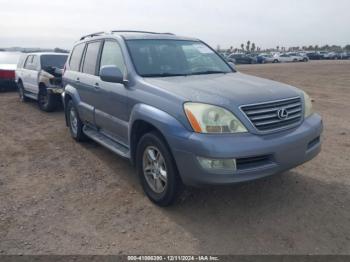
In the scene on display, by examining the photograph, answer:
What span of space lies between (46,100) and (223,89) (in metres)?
7.54

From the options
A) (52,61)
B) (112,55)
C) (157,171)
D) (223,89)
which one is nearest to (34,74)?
(52,61)

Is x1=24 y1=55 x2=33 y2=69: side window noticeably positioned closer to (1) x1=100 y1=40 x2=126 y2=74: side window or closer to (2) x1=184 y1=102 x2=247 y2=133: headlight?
(1) x1=100 y1=40 x2=126 y2=74: side window

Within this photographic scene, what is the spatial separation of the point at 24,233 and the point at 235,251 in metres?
2.05

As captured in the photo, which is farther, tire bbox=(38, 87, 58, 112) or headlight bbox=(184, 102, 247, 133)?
tire bbox=(38, 87, 58, 112)

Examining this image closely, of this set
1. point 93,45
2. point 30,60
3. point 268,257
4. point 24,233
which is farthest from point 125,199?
point 30,60

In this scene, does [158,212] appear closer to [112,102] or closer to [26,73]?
[112,102]

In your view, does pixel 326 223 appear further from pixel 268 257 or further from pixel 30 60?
pixel 30 60

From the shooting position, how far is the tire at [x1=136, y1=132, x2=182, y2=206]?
373cm

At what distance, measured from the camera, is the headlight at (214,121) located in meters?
3.43

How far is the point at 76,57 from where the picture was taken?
654cm

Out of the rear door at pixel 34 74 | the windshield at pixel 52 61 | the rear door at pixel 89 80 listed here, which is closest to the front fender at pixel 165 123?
the rear door at pixel 89 80

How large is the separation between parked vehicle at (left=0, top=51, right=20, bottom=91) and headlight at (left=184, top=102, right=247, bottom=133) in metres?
13.0

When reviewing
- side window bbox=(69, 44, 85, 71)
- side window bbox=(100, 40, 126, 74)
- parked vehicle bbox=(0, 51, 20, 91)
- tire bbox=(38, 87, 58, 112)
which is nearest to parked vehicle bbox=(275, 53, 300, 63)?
parked vehicle bbox=(0, 51, 20, 91)

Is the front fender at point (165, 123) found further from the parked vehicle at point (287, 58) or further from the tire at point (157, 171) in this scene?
the parked vehicle at point (287, 58)
